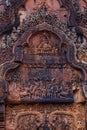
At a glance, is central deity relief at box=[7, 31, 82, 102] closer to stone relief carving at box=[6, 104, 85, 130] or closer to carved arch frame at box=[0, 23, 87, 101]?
carved arch frame at box=[0, 23, 87, 101]

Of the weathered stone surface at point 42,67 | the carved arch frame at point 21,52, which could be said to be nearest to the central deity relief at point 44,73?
the weathered stone surface at point 42,67

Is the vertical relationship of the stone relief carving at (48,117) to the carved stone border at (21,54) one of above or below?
below

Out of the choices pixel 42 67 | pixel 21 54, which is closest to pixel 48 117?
pixel 42 67

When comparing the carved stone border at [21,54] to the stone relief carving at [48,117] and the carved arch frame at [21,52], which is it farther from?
the stone relief carving at [48,117]

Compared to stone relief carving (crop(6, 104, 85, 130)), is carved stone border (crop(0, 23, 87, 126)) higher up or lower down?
higher up

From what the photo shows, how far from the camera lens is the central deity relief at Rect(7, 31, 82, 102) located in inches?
429

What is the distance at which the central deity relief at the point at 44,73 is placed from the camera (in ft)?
35.7

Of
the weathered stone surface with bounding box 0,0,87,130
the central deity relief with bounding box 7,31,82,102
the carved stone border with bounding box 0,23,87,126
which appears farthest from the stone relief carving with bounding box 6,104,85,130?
the carved stone border with bounding box 0,23,87,126

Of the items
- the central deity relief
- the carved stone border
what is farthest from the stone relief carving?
the carved stone border

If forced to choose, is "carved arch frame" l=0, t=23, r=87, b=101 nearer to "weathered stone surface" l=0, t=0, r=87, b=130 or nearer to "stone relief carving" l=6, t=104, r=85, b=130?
A: "weathered stone surface" l=0, t=0, r=87, b=130

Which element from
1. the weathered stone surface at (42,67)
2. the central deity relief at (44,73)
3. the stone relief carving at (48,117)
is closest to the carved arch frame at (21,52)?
the weathered stone surface at (42,67)

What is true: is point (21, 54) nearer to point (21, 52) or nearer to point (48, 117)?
point (21, 52)

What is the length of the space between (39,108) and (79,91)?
1.08 metres

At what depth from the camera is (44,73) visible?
1107 cm
